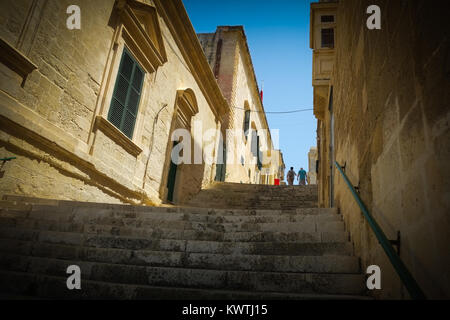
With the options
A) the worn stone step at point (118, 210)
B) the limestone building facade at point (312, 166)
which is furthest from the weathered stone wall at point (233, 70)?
the limestone building facade at point (312, 166)

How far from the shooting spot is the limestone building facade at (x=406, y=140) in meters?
1.46

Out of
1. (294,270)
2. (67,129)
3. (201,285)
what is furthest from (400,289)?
(67,129)

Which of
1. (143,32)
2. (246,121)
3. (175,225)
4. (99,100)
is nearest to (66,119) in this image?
(99,100)

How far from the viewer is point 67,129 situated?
546 cm

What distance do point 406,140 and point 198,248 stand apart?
90.4 inches

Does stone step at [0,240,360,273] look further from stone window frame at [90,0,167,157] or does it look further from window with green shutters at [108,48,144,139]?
window with green shutters at [108,48,144,139]

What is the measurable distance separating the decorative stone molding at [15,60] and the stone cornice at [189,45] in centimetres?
464

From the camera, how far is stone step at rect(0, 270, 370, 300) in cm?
236

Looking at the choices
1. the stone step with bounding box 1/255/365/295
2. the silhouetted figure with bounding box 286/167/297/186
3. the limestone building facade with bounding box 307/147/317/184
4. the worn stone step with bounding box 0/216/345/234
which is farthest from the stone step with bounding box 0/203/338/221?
the limestone building facade with bounding box 307/147/317/184

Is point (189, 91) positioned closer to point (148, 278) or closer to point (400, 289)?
point (148, 278)

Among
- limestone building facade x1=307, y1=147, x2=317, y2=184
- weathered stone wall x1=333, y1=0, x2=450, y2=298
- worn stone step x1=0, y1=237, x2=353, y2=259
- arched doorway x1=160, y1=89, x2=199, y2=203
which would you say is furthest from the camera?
limestone building facade x1=307, y1=147, x2=317, y2=184

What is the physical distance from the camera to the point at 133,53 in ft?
24.5

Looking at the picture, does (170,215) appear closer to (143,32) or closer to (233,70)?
(143,32)

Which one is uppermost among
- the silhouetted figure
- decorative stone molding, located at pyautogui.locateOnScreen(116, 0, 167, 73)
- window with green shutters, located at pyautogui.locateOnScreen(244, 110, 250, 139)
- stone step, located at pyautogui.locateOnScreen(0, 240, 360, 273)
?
window with green shutters, located at pyautogui.locateOnScreen(244, 110, 250, 139)
